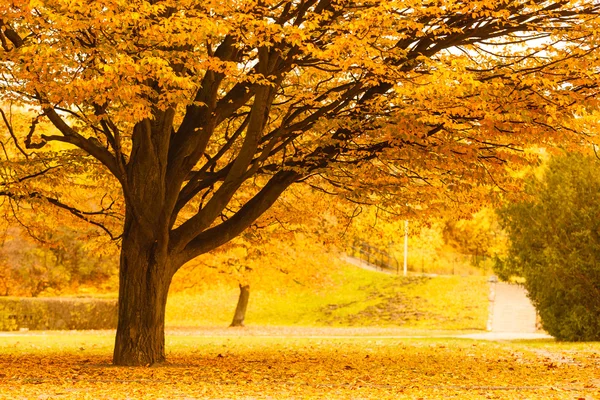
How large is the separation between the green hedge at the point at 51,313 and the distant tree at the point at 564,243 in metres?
15.5

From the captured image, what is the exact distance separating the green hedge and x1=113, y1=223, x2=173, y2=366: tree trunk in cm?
1826

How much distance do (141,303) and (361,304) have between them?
26644 millimetres

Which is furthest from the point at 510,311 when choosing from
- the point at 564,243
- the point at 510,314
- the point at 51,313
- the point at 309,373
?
the point at 309,373

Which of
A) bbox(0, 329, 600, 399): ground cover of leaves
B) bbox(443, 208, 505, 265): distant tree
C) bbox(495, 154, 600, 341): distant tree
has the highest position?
bbox(443, 208, 505, 265): distant tree

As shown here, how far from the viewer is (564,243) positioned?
70.7ft

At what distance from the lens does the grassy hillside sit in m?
35.3

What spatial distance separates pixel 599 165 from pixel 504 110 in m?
11.1

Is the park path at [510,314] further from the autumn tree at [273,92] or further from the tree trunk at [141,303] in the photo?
the tree trunk at [141,303]

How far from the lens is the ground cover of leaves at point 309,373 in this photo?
924cm

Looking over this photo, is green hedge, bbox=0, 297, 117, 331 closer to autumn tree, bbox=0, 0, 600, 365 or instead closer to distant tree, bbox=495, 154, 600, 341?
distant tree, bbox=495, 154, 600, 341

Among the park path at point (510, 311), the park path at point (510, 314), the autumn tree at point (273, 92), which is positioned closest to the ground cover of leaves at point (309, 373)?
the autumn tree at point (273, 92)

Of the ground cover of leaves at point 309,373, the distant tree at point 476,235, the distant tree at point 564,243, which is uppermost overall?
the distant tree at point 476,235

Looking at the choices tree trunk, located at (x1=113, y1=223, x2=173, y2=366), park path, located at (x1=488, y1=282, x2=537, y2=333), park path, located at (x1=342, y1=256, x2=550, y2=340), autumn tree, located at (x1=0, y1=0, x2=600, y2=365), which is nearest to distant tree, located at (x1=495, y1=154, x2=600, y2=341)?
park path, located at (x1=342, y1=256, x2=550, y2=340)

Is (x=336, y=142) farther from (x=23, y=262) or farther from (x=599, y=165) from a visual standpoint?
(x=23, y=262)
